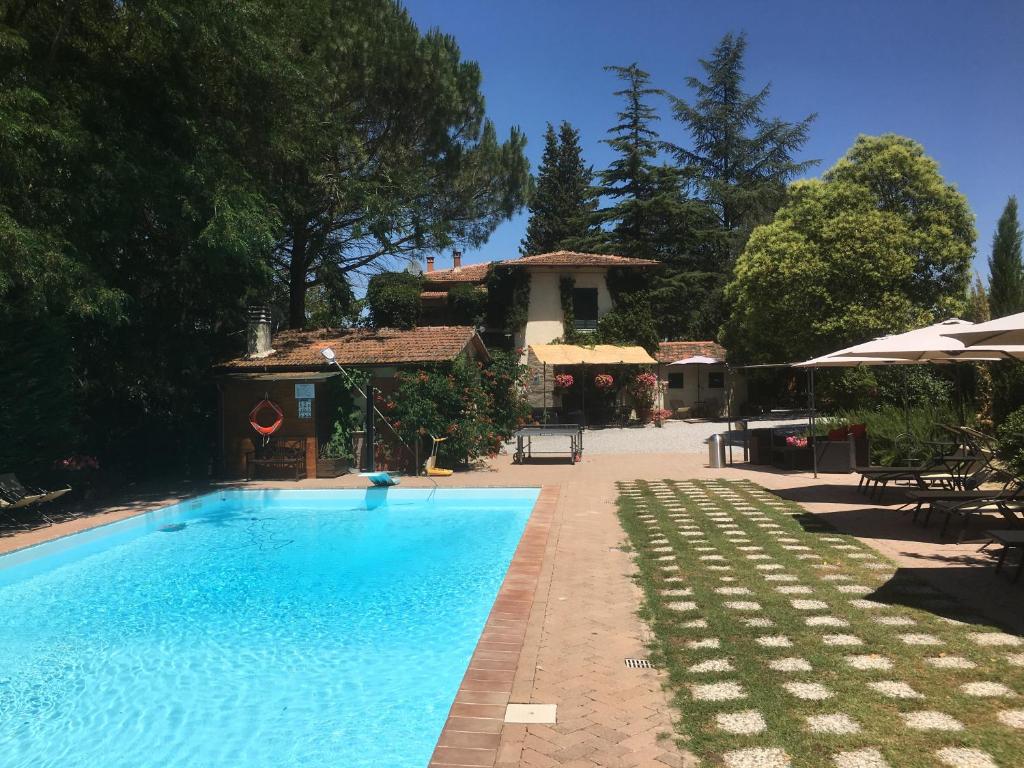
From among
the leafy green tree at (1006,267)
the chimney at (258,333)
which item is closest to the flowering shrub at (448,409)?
the chimney at (258,333)

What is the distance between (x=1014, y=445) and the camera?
9141 mm

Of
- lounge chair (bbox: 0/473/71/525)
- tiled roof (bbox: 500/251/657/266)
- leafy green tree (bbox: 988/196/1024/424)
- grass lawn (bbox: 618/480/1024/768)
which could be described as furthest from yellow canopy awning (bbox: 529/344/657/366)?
grass lawn (bbox: 618/480/1024/768)

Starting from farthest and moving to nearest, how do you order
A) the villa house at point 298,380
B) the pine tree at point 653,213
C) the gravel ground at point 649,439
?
the pine tree at point 653,213 → the gravel ground at point 649,439 → the villa house at point 298,380

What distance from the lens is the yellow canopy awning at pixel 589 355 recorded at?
2716cm

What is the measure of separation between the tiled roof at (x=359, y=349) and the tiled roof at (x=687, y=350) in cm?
1688

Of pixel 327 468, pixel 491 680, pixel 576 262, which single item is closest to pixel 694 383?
pixel 576 262

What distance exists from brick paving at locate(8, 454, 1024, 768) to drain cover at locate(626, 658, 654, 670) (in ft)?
0.17

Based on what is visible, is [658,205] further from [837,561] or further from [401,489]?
[837,561]

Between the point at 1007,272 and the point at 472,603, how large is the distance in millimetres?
26218

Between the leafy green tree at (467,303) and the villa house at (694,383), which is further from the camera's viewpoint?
the villa house at (694,383)

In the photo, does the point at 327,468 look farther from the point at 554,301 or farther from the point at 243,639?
the point at 554,301

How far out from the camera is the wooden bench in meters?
17.7

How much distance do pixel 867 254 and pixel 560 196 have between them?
99.7 ft

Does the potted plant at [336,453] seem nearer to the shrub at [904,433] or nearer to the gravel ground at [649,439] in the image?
the gravel ground at [649,439]
